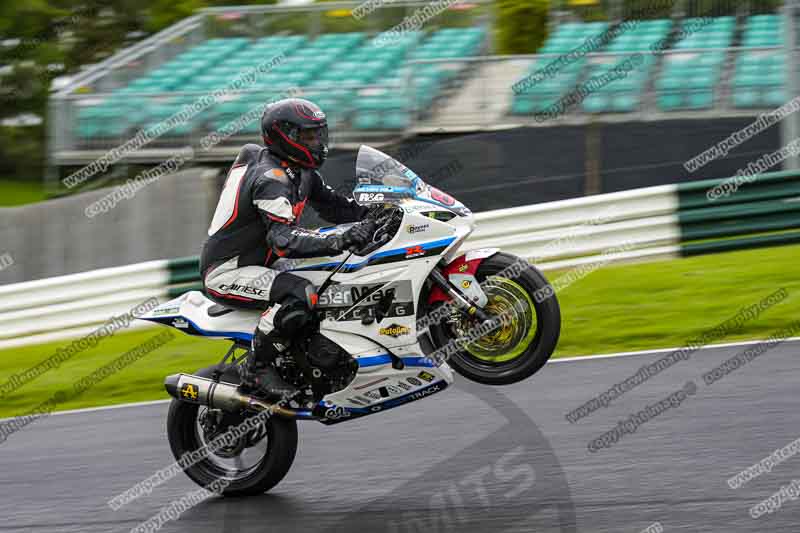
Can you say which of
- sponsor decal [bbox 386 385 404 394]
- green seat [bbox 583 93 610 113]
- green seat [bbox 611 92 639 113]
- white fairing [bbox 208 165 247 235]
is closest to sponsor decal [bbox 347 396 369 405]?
sponsor decal [bbox 386 385 404 394]

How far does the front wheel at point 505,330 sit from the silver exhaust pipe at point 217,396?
962 mm

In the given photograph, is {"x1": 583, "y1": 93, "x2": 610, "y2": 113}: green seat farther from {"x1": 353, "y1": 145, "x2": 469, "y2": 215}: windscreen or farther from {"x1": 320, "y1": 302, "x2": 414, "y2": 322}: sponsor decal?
{"x1": 320, "y1": 302, "x2": 414, "y2": 322}: sponsor decal

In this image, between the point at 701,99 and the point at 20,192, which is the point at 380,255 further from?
the point at 20,192

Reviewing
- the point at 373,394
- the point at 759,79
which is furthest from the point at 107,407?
the point at 759,79

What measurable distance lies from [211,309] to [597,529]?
8.15 feet

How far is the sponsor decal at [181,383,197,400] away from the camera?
5988 millimetres

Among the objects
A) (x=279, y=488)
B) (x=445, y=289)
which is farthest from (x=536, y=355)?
(x=279, y=488)

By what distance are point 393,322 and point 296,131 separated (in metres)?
1.14

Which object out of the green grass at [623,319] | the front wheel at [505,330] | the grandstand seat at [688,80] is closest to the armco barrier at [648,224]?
the green grass at [623,319]

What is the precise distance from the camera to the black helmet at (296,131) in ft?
18.7

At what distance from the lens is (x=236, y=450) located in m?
6.18

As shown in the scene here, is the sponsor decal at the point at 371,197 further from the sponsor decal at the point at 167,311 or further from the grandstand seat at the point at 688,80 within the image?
the grandstand seat at the point at 688,80

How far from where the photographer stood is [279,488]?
6188 mm

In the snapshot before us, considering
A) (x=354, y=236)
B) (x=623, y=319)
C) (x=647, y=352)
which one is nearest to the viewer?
(x=354, y=236)
